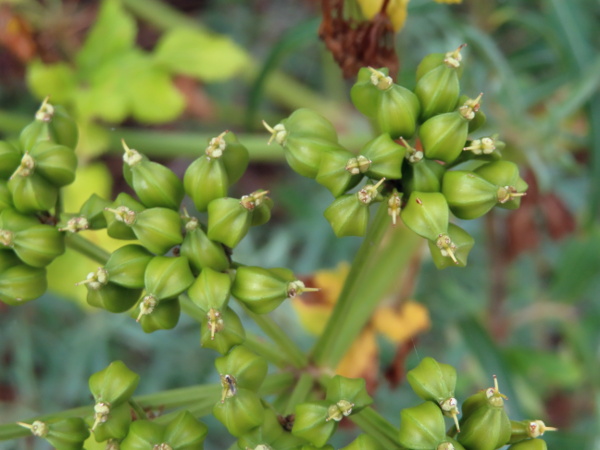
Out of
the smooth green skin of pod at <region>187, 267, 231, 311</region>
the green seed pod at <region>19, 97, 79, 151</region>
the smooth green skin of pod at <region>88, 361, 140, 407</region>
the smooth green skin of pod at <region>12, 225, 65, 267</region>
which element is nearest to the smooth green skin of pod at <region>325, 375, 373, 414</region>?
the smooth green skin of pod at <region>187, 267, 231, 311</region>

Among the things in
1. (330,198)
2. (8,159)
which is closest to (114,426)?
(8,159)

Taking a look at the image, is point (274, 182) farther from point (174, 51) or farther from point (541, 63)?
point (541, 63)

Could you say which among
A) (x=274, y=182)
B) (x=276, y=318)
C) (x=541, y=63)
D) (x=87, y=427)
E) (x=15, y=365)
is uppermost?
(x=541, y=63)

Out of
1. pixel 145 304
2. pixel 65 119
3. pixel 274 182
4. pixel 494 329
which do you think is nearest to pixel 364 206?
pixel 145 304

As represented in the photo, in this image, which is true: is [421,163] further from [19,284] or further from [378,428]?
[19,284]

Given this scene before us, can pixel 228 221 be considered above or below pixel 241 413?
above

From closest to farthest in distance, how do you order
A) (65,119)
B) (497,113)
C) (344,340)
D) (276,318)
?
1. (65,119)
2. (344,340)
3. (497,113)
4. (276,318)
